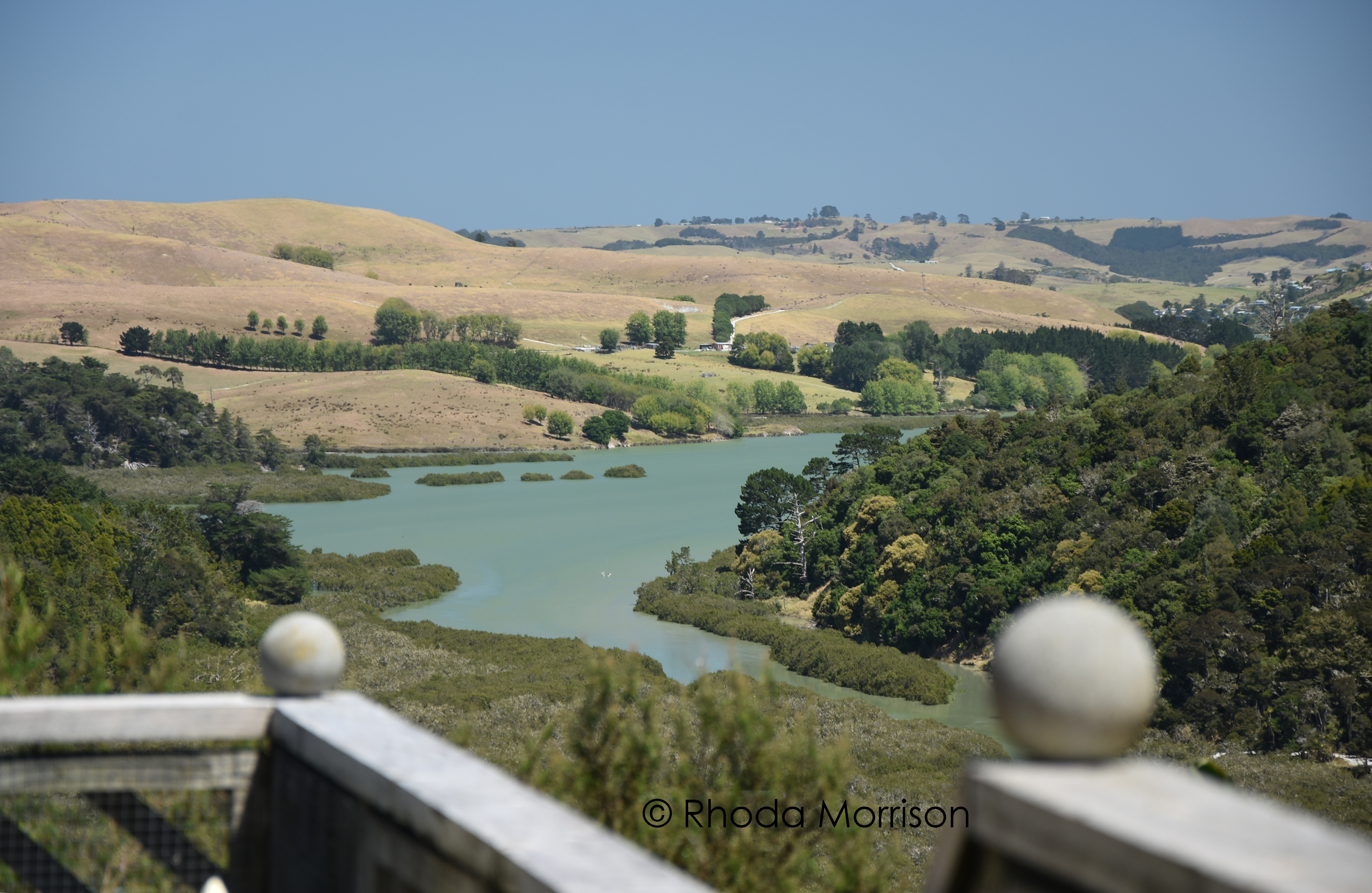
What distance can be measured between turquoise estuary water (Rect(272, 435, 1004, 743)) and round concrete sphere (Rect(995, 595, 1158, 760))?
16.1 metres

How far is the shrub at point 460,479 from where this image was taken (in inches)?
2832

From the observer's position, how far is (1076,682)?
98.8 inches

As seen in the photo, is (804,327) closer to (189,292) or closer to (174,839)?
(189,292)

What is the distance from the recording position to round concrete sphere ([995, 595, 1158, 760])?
8.20 ft

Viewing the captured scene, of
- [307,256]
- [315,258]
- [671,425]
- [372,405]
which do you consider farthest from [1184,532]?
[307,256]

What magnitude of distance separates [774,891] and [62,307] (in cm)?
12138

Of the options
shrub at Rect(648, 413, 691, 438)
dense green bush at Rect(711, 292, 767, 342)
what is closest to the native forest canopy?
shrub at Rect(648, 413, 691, 438)

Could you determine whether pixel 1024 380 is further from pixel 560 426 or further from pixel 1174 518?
pixel 1174 518

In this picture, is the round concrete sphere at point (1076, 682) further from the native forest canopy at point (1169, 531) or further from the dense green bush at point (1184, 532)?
the native forest canopy at point (1169, 531)

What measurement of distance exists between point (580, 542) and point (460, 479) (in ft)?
71.7

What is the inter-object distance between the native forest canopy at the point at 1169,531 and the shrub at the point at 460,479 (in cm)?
3106

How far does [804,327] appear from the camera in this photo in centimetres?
14475

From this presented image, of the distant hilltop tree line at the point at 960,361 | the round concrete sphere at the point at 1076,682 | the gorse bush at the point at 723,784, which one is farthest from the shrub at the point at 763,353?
the round concrete sphere at the point at 1076,682

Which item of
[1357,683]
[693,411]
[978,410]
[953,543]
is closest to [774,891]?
[1357,683]
